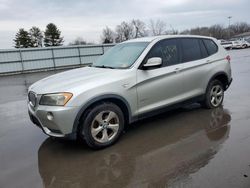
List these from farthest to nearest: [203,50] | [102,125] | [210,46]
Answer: [210,46], [203,50], [102,125]

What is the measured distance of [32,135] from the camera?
5.52 metres

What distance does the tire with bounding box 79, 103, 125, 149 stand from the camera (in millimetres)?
4344

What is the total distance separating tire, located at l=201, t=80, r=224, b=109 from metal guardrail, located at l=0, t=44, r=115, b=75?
1990 cm

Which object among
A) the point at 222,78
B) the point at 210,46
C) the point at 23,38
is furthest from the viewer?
the point at 23,38

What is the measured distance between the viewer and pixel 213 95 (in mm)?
6500

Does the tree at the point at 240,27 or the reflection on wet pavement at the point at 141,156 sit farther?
the tree at the point at 240,27

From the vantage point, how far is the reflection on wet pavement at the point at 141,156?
361cm

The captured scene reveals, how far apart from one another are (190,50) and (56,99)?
3.23 metres

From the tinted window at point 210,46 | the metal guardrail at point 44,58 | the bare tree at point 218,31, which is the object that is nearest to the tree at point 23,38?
the metal guardrail at point 44,58

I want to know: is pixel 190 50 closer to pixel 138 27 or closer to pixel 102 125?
pixel 102 125

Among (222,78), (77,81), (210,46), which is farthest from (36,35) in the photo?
(77,81)

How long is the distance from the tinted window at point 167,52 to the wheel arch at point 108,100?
42.5 inches

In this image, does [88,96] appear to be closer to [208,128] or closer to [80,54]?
[208,128]

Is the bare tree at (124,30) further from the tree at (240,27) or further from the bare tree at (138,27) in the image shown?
the tree at (240,27)
